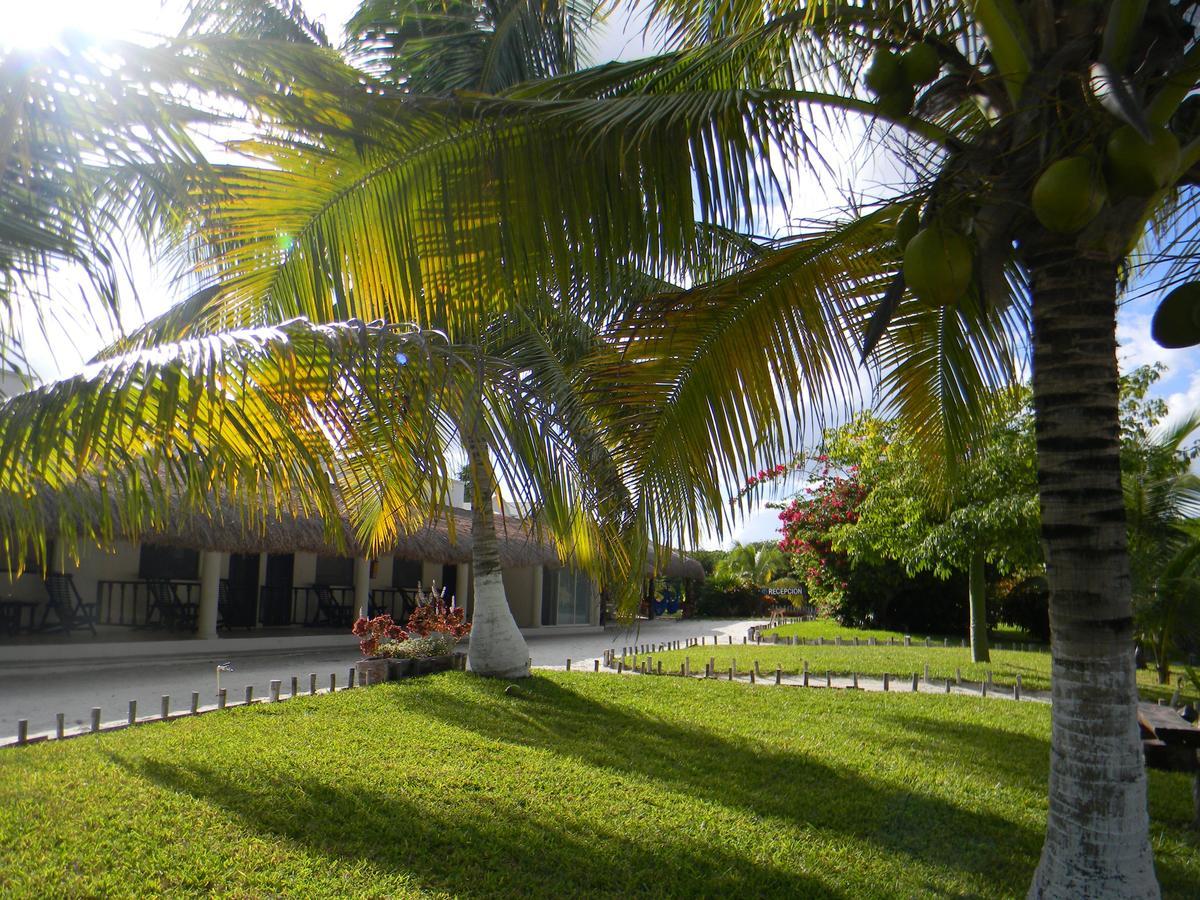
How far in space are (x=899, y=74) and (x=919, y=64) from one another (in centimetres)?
7

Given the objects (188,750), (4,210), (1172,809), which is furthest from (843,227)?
(188,750)

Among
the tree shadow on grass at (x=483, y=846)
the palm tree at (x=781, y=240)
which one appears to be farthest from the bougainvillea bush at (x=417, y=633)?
the palm tree at (x=781, y=240)

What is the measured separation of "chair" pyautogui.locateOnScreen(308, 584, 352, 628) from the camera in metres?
19.6

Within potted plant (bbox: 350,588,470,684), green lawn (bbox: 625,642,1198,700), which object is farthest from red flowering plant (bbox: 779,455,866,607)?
potted plant (bbox: 350,588,470,684)

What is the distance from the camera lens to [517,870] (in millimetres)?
4555

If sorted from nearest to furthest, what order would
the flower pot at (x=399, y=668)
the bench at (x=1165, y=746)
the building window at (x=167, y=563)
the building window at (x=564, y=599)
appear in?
the bench at (x=1165, y=746), the flower pot at (x=399, y=668), the building window at (x=167, y=563), the building window at (x=564, y=599)

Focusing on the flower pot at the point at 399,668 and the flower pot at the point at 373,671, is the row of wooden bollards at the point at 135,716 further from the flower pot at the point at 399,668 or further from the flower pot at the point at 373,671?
the flower pot at the point at 399,668

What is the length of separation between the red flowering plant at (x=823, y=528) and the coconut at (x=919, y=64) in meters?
15.2

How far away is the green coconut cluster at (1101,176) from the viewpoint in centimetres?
264

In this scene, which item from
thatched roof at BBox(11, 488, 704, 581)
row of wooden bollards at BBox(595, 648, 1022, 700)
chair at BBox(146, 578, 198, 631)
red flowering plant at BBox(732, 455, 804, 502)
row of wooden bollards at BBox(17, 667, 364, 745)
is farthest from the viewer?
chair at BBox(146, 578, 198, 631)

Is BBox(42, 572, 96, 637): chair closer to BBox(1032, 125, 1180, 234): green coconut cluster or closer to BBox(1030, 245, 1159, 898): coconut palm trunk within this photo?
BBox(1030, 245, 1159, 898): coconut palm trunk

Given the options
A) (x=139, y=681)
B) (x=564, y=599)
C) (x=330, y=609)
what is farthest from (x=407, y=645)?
(x=564, y=599)

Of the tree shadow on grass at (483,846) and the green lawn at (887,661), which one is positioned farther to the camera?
the green lawn at (887,661)

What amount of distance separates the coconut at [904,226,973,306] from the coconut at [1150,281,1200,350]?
85cm
